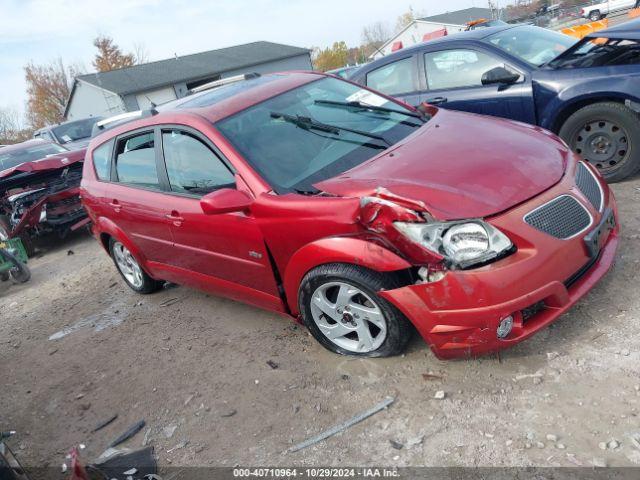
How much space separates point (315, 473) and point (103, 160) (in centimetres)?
361

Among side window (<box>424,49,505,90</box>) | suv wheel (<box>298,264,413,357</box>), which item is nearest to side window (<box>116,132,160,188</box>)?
suv wheel (<box>298,264,413,357</box>)

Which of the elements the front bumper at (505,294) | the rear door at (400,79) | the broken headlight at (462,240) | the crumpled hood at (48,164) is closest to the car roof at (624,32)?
the rear door at (400,79)

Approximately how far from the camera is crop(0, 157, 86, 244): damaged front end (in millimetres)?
7887

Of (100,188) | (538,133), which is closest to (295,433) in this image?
(538,133)

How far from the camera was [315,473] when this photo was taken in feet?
8.34

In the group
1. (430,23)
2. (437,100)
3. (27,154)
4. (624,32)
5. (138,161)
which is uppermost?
(430,23)

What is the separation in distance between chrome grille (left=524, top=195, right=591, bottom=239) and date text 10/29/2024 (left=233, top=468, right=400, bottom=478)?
144 cm

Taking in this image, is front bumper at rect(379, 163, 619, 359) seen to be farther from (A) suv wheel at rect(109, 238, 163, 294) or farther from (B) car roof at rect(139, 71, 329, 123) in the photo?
(A) suv wheel at rect(109, 238, 163, 294)

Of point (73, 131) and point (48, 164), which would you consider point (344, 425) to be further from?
point (73, 131)

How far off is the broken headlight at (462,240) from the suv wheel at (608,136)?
9.12 ft

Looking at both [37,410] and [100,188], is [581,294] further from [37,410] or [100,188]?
[100,188]

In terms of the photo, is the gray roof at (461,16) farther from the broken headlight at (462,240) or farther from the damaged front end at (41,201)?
the broken headlight at (462,240)

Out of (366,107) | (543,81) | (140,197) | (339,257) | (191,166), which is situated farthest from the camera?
(543,81)

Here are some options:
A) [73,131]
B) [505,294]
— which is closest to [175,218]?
[505,294]
